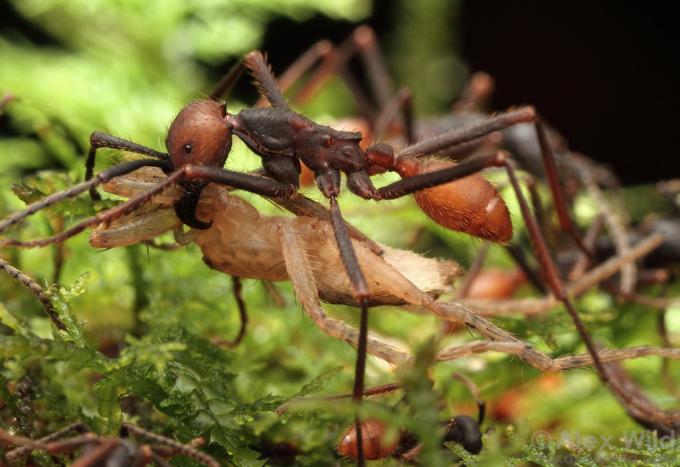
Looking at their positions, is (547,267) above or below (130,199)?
below

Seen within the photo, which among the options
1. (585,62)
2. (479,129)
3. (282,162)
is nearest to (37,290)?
(282,162)

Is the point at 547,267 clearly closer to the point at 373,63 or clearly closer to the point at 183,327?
the point at 183,327

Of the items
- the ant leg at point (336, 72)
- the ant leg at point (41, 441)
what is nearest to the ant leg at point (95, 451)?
the ant leg at point (41, 441)

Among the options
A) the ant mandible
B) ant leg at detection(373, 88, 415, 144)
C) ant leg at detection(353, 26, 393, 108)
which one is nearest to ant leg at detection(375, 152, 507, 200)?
the ant mandible

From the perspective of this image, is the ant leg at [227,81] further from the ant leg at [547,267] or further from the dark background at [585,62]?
the dark background at [585,62]

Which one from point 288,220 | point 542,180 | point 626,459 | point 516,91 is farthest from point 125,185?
point 516,91

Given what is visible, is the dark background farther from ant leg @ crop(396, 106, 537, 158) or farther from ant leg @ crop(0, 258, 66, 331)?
ant leg @ crop(0, 258, 66, 331)

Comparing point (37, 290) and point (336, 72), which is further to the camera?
point (336, 72)
